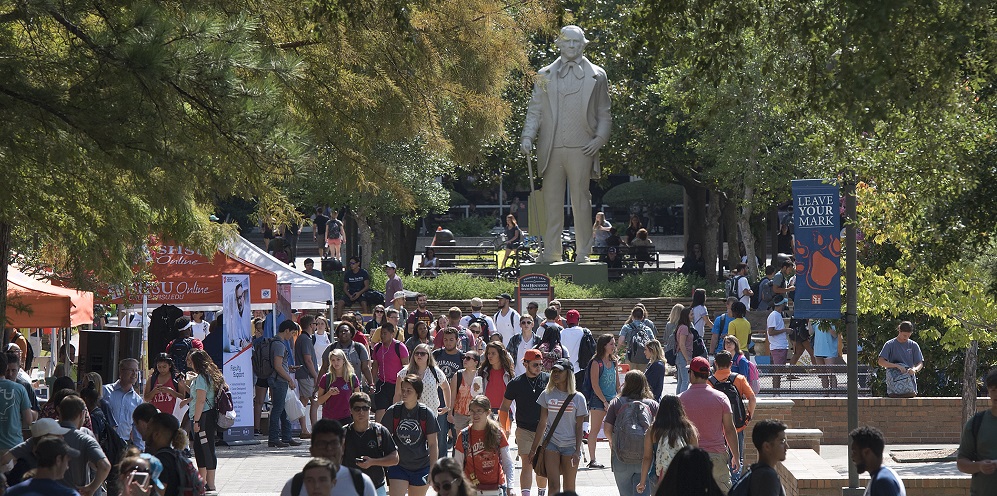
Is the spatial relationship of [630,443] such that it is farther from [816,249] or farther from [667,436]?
[816,249]

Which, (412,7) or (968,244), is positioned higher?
(412,7)

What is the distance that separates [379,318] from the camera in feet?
68.0

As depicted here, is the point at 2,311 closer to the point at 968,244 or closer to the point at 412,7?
the point at 412,7

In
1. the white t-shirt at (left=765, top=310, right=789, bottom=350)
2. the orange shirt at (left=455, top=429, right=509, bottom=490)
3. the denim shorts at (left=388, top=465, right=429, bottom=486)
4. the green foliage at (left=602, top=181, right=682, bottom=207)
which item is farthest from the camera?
the green foliage at (left=602, top=181, right=682, bottom=207)

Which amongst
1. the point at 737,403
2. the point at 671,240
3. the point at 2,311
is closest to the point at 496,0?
the point at 737,403

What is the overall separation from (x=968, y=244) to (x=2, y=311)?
781 cm

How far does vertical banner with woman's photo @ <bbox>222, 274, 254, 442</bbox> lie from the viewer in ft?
54.1

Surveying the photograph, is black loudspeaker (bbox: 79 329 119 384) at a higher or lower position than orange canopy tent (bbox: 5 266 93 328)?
lower

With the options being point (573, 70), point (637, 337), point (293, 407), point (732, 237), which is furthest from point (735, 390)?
point (732, 237)

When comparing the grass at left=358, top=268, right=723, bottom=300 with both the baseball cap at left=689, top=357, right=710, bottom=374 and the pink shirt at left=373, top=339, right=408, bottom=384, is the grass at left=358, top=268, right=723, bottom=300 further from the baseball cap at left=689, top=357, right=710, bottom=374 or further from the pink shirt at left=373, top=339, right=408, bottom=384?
the baseball cap at left=689, top=357, right=710, bottom=374

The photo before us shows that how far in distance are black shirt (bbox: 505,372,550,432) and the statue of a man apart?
14489mm

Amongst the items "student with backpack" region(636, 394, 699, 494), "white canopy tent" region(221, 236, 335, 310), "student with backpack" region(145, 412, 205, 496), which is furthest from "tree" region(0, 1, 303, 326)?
"white canopy tent" region(221, 236, 335, 310)

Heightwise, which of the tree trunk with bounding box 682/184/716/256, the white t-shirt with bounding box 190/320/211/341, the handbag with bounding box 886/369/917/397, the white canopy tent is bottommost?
the handbag with bounding box 886/369/917/397

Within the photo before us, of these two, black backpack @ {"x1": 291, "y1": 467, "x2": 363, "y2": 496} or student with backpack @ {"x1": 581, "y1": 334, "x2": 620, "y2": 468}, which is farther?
student with backpack @ {"x1": 581, "y1": 334, "x2": 620, "y2": 468}
